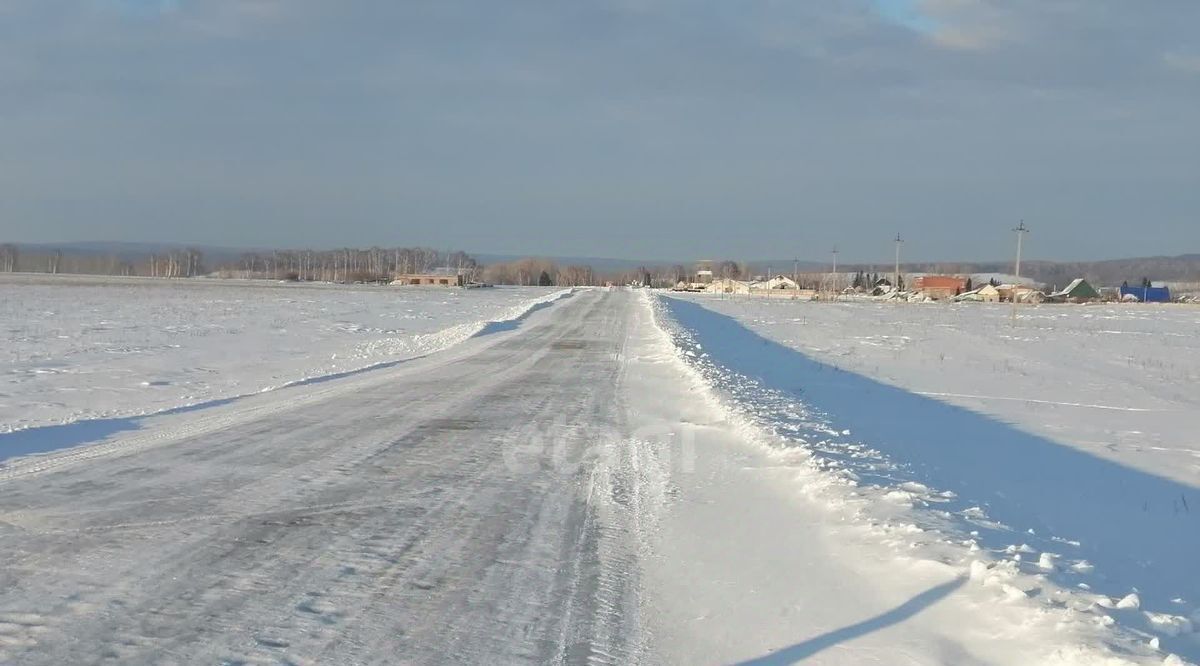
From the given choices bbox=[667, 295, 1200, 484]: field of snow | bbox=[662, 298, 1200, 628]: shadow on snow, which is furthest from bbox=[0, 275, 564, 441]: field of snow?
bbox=[667, 295, 1200, 484]: field of snow

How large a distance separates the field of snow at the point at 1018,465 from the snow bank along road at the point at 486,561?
9cm

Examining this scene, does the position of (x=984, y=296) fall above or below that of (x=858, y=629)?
above

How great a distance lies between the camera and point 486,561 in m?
5.94

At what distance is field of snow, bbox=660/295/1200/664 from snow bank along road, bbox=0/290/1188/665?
0.09m

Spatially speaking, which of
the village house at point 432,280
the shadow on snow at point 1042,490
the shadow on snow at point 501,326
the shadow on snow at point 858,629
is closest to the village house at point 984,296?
the village house at point 432,280

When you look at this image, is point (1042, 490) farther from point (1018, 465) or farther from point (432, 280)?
point (432, 280)

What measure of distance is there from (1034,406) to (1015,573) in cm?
1202

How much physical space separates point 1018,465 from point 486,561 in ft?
24.0

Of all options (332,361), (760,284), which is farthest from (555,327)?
(760,284)

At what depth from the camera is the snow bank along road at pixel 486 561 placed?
180 inches

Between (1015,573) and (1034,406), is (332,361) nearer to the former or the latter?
(1034,406)

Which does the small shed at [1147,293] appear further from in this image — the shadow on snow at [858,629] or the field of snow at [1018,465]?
the shadow on snow at [858,629]

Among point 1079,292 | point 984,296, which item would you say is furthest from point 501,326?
point 1079,292

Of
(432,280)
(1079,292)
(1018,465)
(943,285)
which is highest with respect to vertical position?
(943,285)
